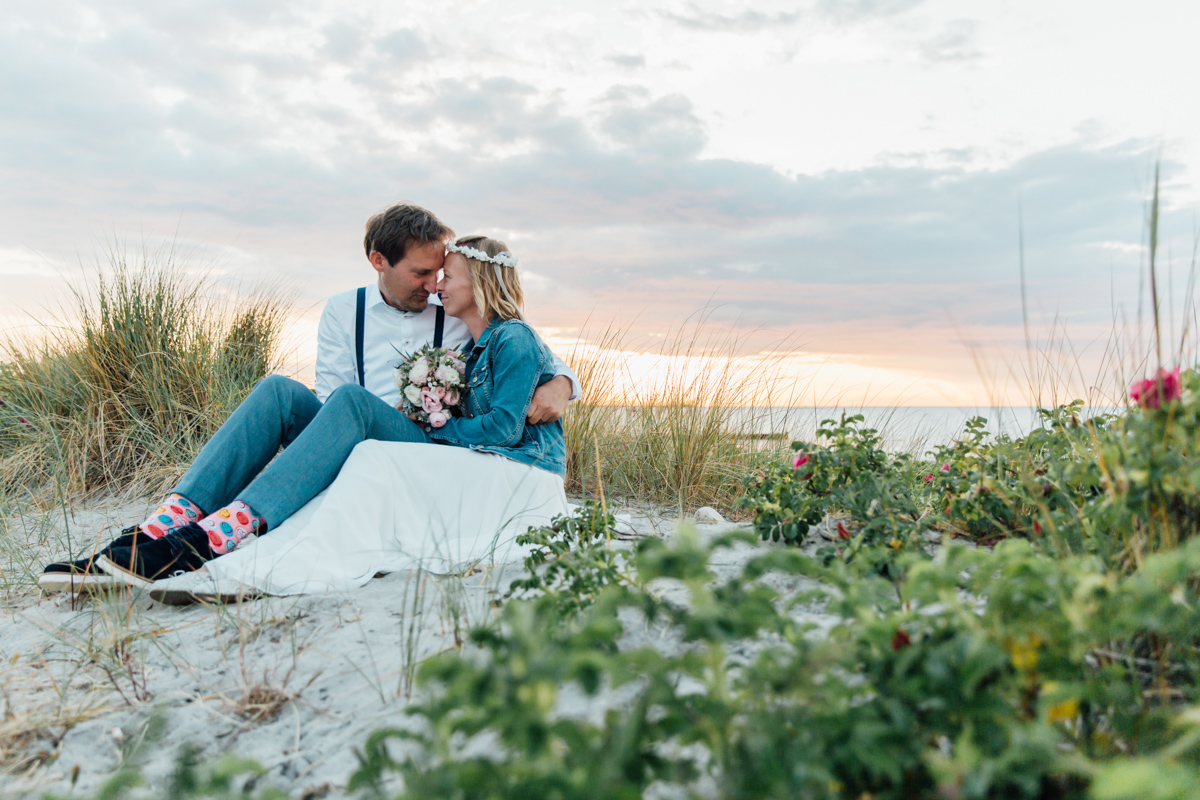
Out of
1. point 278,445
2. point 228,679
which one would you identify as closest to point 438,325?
point 278,445

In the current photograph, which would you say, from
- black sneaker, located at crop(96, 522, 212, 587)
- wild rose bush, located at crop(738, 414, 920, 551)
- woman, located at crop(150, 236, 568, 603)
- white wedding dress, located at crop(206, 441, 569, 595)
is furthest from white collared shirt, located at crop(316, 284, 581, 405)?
wild rose bush, located at crop(738, 414, 920, 551)

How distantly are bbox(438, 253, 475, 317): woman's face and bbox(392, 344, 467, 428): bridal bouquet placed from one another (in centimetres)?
30

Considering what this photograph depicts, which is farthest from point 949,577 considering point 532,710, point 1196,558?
point 532,710

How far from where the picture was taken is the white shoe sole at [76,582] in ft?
8.82

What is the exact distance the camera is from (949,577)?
41.4 inches

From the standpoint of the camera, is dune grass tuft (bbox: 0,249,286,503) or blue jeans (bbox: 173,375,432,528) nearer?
blue jeans (bbox: 173,375,432,528)

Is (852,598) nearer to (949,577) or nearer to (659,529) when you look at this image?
(949,577)

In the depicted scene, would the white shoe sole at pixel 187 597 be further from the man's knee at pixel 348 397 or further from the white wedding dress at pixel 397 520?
the man's knee at pixel 348 397

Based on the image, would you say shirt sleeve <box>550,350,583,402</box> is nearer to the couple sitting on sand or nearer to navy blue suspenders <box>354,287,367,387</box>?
the couple sitting on sand

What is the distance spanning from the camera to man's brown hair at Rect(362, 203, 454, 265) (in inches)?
155

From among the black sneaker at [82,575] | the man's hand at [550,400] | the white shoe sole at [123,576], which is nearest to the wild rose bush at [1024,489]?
the man's hand at [550,400]

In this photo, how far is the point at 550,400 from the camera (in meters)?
3.42

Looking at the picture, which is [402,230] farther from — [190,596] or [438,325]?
[190,596]

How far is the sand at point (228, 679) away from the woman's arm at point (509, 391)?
0.77 metres
